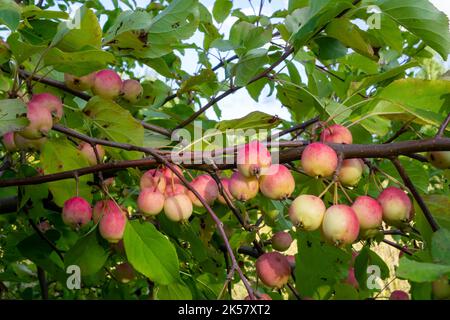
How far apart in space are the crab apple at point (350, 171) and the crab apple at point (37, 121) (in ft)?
1.71

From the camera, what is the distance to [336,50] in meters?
1.22

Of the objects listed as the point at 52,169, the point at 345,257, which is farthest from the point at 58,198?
the point at 345,257

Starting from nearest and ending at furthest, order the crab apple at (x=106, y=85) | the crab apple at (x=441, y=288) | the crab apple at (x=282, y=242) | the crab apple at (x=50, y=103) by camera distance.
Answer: the crab apple at (x=441, y=288) < the crab apple at (x=50, y=103) < the crab apple at (x=106, y=85) < the crab apple at (x=282, y=242)

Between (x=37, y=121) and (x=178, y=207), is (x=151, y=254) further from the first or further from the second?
(x=37, y=121)

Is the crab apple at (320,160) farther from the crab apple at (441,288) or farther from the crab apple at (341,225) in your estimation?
the crab apple at (441,288)

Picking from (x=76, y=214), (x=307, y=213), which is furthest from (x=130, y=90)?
(x=307, y=213)

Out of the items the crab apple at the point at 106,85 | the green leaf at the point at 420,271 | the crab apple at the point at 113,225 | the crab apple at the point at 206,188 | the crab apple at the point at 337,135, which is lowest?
the crab apple at the point at 113,225

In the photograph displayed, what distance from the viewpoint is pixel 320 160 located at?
2.70 feet

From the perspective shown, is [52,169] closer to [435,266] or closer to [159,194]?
[159,194]

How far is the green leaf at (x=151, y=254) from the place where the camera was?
0.96 meters

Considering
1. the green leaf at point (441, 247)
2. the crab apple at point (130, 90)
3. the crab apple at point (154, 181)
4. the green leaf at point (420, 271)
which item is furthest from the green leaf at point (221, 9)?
the green leaf at point (420, 271)

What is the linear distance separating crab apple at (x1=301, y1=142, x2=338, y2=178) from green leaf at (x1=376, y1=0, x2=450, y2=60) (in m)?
0.38

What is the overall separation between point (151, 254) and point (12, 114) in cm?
35

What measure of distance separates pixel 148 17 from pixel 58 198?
1.47ft
